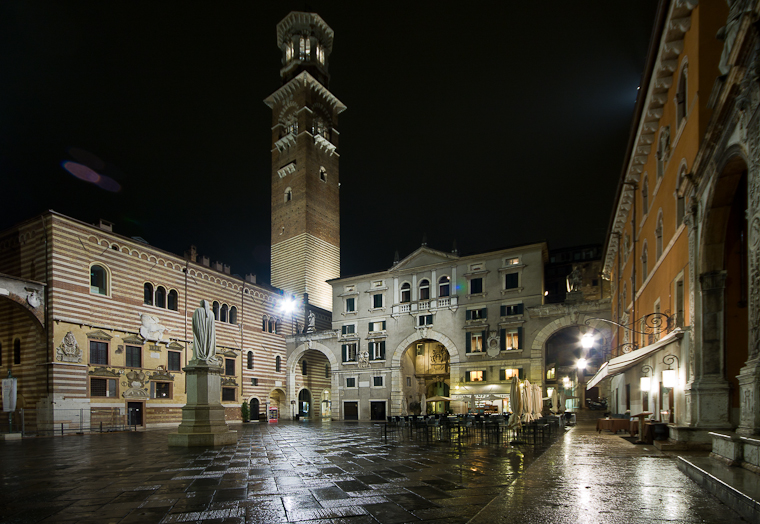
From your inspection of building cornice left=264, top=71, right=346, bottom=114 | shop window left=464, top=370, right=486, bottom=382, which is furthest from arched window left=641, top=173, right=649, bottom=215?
building cornice left=264, top=71, right=346, bottom=114

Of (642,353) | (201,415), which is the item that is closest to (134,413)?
(201,415)

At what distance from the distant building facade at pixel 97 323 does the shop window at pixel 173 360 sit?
71 mm

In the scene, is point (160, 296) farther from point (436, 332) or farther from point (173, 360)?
point (436, 332)

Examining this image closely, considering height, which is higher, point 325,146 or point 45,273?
point 325,146

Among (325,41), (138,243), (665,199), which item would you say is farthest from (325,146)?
(665,199)

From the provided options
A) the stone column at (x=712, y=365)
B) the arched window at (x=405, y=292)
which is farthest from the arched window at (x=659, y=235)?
the arched window at (x=405, y=292)

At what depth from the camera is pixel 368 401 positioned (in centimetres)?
3706

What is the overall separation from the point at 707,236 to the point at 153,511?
9559 mm

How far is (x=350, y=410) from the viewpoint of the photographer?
38.1 m

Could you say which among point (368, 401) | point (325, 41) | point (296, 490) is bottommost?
point (368, 401)

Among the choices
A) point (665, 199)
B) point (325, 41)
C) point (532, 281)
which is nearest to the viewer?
point (665, 199)

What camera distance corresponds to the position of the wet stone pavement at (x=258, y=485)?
556cm

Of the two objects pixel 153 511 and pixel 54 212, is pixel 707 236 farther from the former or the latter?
pixel 54 212

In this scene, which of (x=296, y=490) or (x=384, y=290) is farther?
(x=384, y=290)
